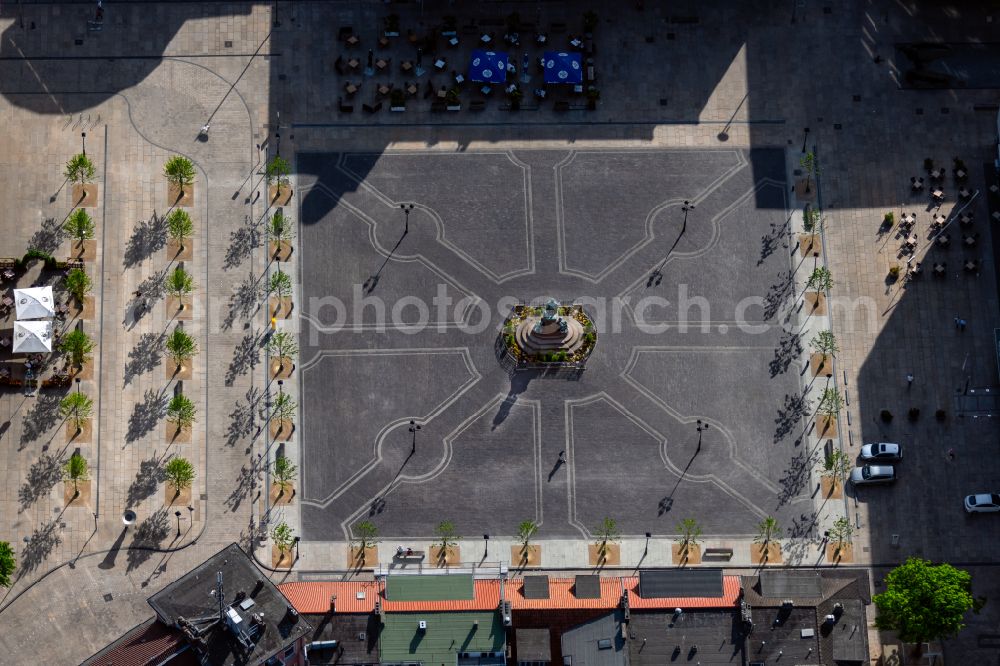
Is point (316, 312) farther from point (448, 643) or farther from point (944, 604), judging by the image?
point (944, 604)

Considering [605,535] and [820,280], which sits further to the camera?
[820,280]

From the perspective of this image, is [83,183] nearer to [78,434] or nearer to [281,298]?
[281,298]

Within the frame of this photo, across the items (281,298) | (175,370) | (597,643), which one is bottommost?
(597,643)

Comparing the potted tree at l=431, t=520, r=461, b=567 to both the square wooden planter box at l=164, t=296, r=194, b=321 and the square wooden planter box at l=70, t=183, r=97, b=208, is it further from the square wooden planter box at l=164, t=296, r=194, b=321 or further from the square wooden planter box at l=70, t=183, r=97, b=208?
the square wooden planter box at l=70, t=183, r=97, b=208

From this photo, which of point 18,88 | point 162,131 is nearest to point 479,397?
point 162,131

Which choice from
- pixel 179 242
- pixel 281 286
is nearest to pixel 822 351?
pixel 281 286

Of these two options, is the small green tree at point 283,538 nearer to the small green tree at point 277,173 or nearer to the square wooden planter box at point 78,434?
the square wooden planter box at point 78,434

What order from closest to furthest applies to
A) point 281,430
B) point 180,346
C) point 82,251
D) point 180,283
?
point 180,346
point 281,430
point 180,283
point 82,251
